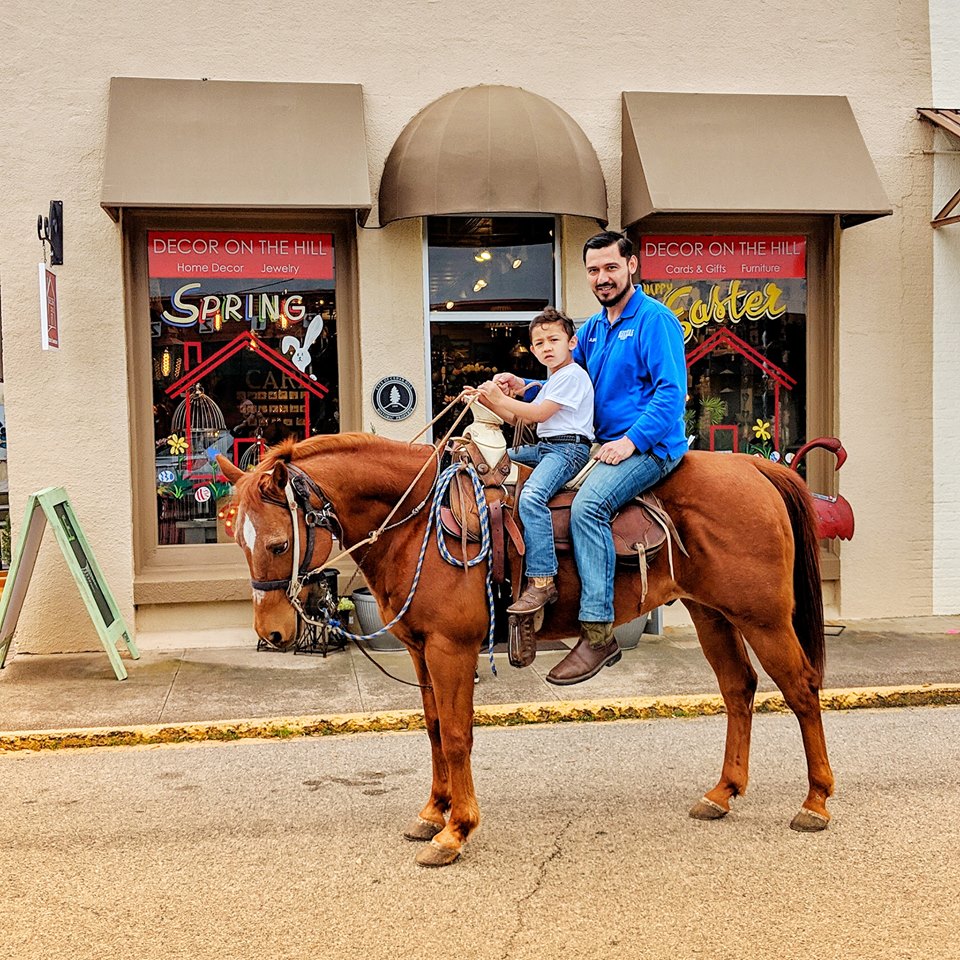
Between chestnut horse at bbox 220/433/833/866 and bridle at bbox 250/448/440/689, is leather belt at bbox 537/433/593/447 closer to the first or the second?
chestnut horse at bbox 220/433/833/866

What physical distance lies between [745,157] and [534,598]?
237 inches

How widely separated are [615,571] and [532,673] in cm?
348

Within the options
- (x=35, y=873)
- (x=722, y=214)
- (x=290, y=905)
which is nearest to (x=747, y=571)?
(x=290, y=905)

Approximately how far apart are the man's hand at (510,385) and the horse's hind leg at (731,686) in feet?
4.69

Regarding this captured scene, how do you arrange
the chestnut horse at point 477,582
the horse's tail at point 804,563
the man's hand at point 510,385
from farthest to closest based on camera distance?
the horse's tail at point 804,563 → the man's hand at point 510,385 → the chestnut horse at point 477,582

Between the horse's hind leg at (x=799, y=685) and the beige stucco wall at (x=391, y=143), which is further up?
the beige stucco wall at (x=391, y=143)

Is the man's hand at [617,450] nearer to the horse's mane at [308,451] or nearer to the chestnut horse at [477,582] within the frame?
the chestnut horse at [477,582]

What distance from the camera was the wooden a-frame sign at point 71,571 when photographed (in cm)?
844

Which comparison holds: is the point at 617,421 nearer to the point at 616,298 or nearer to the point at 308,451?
the point at 616,298

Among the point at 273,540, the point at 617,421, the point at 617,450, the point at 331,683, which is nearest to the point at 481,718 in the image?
the point at 331,683

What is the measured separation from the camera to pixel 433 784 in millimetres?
5227

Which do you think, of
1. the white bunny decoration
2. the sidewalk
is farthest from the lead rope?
the white bunny decoration

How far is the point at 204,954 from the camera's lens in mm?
4066

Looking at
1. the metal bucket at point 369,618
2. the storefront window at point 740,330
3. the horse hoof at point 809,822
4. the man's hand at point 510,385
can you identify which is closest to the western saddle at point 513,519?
the man's hand at point 510,385
